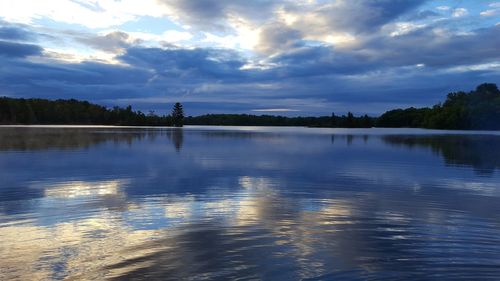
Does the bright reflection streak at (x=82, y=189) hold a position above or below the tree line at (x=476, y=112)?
below

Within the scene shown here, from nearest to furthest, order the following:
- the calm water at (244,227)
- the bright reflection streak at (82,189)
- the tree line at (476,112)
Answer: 1. the calm water at (244,227)
2. the bright reflection streak at (82,189)
3. the tree line at (476,112)

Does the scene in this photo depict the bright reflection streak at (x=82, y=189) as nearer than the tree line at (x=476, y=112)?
Yes

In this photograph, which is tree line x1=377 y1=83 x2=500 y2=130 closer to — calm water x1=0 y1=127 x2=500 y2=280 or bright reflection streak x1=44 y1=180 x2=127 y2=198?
calm water x1=0 y1=127 x2=500 y2=280

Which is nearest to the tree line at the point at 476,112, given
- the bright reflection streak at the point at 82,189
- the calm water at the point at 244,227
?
the calm water at the point at 244,227

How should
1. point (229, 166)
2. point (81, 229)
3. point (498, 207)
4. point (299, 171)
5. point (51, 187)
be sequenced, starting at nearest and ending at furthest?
1. point (81, 229)
2. point (498, 207)
3. point (51, 187)
4. point (299, 171)
5. point (229, 166)

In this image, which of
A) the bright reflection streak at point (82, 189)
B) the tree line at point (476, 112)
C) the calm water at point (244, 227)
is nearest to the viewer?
the calm water at point (244, 227)

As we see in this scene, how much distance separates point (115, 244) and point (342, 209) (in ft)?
26.0

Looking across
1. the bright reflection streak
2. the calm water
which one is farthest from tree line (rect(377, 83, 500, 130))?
the bright reflection streak

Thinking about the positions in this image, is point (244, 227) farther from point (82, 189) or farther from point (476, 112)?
point (476, 112)

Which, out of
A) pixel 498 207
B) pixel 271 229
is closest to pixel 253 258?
pixel 271 229

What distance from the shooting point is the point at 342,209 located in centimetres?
1491

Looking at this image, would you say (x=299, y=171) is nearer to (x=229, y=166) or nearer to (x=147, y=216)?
(x=229, y=166)

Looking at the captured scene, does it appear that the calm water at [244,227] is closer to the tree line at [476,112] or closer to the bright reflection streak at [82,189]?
the bright reflection streak at [82,189]

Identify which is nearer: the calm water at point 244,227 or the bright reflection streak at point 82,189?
the calm water at point 244,227
